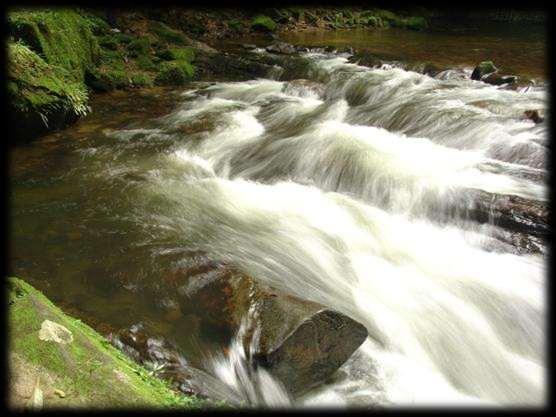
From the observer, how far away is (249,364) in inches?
144

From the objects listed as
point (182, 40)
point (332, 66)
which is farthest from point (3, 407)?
point (182, 40)

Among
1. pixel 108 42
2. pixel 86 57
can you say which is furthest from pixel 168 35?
pixel 86 57

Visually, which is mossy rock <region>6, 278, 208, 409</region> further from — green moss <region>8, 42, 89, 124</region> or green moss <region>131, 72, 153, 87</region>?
green moss <region>131, 72, 153, 87</region>

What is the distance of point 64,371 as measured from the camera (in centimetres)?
229

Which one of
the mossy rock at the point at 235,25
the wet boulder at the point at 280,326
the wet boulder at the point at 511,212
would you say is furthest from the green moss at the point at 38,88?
the mossy rock at the point at 235,25

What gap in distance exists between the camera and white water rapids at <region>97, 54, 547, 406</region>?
168 inches

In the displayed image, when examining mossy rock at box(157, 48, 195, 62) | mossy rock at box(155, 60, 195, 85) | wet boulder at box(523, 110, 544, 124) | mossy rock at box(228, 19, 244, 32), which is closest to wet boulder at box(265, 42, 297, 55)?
mossy rock at box(157, 48, 195, 62)

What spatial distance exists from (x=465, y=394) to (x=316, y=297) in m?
1.71

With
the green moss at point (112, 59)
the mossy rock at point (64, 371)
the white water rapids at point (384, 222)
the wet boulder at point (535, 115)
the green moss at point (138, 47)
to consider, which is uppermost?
the green moss at point (138, 47)

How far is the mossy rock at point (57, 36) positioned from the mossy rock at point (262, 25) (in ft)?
50.3

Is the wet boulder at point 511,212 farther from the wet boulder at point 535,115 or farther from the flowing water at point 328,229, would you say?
the wet boulder at point 535,115

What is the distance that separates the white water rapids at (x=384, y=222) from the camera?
4.28 metres

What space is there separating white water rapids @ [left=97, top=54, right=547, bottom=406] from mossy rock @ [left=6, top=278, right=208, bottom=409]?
46.2 inches

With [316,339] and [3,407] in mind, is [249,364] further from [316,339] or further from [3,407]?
[3,407]
